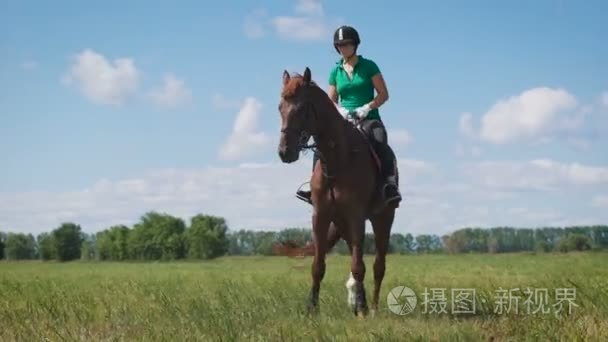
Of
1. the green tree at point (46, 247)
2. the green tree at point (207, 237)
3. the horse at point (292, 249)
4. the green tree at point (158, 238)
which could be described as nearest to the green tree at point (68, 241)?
the green tree at point (46, 247)

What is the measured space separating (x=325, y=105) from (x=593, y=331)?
3.84 meters

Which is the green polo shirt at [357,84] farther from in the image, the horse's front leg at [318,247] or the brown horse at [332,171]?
the horse's front leg at [318,247]

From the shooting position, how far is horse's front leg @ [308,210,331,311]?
8.80m

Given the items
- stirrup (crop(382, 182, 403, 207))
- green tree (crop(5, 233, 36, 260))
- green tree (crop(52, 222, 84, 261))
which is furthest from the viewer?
green tree (crop(5, 233, 36, 260))

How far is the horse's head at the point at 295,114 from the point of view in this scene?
26.1 ft

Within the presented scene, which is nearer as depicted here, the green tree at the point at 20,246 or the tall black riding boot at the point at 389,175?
the tall black riding boot at the point at 389,175

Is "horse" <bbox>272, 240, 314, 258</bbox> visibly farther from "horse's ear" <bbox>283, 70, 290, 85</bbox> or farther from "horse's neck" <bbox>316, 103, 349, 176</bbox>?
"horse's ear" <bbox>283, 70, 290, 85</bbox>

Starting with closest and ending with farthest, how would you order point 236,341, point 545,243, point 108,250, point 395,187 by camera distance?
point 236,341, point 395,187, point 545,243, point 108,250

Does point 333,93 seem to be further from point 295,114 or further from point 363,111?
point 295,114

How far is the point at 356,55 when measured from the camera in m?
9.51

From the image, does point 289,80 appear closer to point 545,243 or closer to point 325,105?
point 325,105

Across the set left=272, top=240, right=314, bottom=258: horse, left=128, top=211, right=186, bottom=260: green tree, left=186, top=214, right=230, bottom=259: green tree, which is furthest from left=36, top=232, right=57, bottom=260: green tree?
left=272, top=240, right=314, bottom=258: horse

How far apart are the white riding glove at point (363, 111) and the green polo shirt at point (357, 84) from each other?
0.50 feet

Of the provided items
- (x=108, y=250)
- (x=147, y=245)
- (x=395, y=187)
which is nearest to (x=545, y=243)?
(x=147, y=245)
